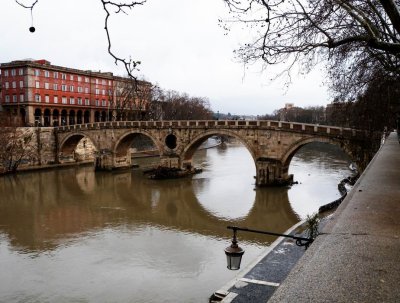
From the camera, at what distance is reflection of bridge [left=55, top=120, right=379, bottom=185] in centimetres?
2492

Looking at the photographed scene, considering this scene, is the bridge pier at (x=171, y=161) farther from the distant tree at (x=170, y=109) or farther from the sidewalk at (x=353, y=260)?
the sidewalk at (x=353, y=260)

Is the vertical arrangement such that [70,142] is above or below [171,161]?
above

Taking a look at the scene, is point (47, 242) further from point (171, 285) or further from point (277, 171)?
point (277, 171)

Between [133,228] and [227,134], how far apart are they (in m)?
14.6

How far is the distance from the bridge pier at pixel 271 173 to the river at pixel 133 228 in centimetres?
101

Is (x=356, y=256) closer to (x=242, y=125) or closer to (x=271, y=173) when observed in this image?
(x=271, y=173)

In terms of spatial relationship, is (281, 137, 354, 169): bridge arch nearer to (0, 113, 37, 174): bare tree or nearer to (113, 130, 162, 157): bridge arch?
(113, 130, 162, 157): bridge arch

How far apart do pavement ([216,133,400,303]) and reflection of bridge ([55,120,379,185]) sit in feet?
61.4

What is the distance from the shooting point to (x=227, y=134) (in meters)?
30.4

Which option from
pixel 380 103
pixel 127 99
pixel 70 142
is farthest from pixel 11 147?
pixel 380 103

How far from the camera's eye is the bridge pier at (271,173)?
27438 millimetres

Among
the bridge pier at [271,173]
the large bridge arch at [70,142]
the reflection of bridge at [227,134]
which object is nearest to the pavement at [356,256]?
the reflection of bridge at [227,134]

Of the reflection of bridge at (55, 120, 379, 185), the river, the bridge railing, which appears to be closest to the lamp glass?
the river

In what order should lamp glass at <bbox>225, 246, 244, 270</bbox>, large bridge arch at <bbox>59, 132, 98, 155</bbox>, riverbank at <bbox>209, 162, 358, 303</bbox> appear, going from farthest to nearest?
large bridge arch at <bbox>59, 132, 98, 155</bbox>, riverbank at <bbox>209, 162, 358, 303</bbox>, lamp glass at <bbox>225, 246, 244, 270</bbox>
